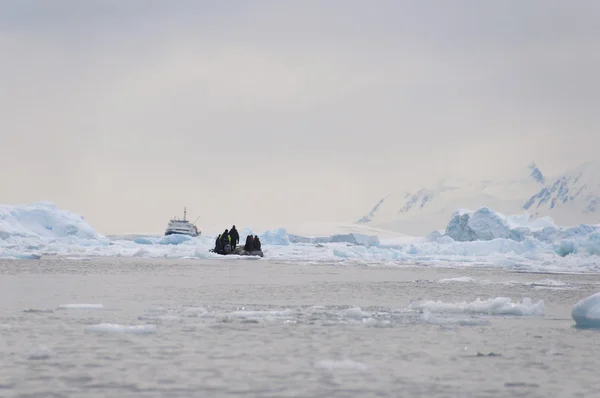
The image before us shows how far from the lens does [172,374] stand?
338 inches

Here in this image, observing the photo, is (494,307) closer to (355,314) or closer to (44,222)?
(355,314)

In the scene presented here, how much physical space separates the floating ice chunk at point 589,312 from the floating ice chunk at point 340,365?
5.57 meters

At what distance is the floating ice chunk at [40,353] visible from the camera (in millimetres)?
9311

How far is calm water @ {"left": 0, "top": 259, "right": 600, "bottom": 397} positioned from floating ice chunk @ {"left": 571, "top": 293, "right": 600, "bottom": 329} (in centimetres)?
Result: 24

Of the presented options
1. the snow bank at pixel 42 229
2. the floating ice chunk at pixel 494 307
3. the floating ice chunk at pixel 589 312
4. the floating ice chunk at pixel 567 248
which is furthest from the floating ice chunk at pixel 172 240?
the floating ice chunk at pixel 589 312

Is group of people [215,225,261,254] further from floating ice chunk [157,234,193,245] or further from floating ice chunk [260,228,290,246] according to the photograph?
floating ice chunk [260,228,290,246]

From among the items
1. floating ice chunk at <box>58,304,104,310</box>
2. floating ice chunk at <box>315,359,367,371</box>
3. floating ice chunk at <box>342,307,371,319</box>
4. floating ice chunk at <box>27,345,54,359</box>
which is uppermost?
floating ice chunk at <box>58,304,104,310</box>

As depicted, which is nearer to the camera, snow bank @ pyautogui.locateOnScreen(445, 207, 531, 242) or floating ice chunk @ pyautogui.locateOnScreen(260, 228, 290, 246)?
snow bank @ pyautogui.locateOnScreen(445, 207, 531, 242)

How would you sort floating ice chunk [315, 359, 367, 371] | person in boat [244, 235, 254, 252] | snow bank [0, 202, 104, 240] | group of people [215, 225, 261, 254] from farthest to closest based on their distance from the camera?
snow bank [0, 202, 104, 240] → group of people [215, 225, 261, 254] → person in boat [244, 235, 254, 252] → floating ice chunk [315, 359, 367, 371]

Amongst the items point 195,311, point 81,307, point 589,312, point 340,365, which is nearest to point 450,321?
point 589,312

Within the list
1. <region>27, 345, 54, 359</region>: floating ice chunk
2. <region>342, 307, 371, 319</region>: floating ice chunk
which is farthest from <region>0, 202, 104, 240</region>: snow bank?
<region>27, 345, 54, 359</region>: floating ice chunk

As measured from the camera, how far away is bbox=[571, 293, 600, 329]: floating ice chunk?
44.3ft

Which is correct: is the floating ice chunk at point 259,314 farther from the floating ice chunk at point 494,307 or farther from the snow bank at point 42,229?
the snow bank at point 42,229

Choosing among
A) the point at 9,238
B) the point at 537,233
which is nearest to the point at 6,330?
the point at 9,238
